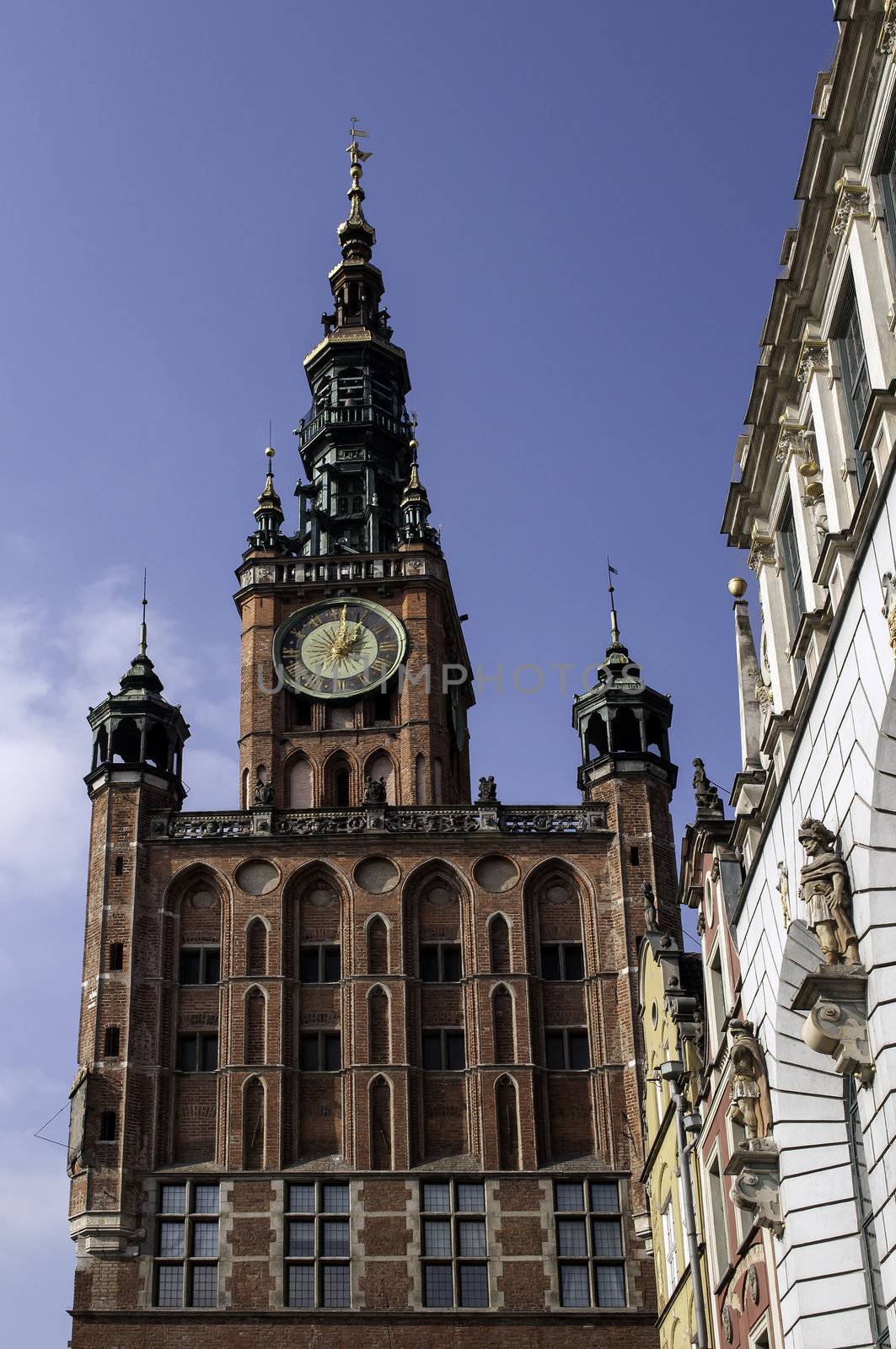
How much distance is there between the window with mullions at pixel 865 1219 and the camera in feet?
73.3

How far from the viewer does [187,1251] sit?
46000mm

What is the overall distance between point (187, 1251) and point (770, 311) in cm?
2932

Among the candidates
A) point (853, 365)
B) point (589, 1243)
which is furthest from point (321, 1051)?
point (853, 365)

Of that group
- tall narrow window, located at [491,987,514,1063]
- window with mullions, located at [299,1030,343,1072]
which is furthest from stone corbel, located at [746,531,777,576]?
window with mullions, located at [299,1030,343,1072]

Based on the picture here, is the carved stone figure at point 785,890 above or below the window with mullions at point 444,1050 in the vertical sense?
below

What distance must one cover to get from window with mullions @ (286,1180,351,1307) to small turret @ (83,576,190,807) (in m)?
11.8

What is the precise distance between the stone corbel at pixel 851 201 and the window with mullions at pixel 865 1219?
32.7 ft

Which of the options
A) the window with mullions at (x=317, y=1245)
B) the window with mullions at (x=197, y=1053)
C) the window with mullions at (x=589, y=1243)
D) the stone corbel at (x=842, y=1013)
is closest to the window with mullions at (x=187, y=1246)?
the window with mullions at (x=317, y=1245)

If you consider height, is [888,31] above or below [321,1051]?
above

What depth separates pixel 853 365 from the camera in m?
23.6

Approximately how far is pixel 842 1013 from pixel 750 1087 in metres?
6.27

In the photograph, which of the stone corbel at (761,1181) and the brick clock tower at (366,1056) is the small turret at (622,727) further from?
the stone corbel at (761,1181)

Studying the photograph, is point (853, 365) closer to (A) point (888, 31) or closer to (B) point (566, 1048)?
(A) point (888, 31)

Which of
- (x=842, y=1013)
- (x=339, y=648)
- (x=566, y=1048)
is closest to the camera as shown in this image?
(x=842, y=1013)
